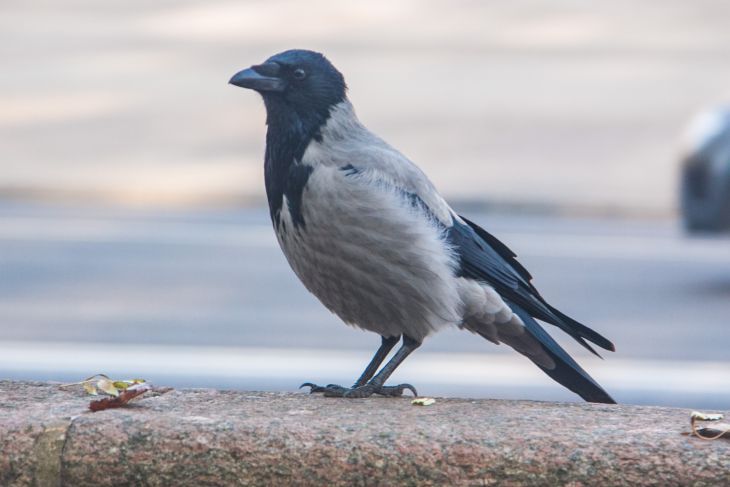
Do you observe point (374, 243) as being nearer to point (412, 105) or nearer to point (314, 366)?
point (314, 366)

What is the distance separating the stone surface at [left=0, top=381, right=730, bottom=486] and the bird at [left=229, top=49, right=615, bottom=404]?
0.73 meters

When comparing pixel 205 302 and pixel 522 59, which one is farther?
pixel 522 59

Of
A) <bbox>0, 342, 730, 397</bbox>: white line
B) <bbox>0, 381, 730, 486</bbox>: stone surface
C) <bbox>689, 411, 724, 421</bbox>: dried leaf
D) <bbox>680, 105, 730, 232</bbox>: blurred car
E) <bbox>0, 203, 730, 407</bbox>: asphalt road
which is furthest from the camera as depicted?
<bbox>680, 105, 730, 232</bbox>: blurred car

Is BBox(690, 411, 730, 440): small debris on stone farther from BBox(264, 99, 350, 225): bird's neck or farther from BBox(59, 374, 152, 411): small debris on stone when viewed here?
BBox(264, 99, 350, 225): bird's neck

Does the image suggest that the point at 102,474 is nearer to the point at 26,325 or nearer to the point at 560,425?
the point at 560,425

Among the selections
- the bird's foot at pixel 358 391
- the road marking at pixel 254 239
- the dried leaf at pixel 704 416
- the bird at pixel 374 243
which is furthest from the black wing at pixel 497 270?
the road marking at pixel 254 239

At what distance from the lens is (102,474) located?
10.0ft

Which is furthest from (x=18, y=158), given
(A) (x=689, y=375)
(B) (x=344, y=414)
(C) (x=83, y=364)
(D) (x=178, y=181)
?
(B) (x=344, y=414)

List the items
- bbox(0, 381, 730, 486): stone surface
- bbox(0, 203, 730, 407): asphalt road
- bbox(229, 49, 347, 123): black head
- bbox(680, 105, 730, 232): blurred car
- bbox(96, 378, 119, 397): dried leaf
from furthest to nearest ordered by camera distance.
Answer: bbox(680, 105, 730, 232): blurred car
bbox(0, 203, 730, 407): asphalt road
bbox(229, 49, 347, 123): black head
bbox(96, 378, 119, 397): dried leaf
bbox(0, 381, 730, 486): stone surface

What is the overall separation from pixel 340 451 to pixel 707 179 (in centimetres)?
852

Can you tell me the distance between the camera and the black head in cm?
411

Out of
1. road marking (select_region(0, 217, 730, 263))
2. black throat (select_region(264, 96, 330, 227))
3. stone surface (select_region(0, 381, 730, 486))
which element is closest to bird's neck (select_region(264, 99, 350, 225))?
black throat (select_region(264, 96, 330, 227))

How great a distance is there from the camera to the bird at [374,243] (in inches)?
156

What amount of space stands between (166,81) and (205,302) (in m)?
11.0
